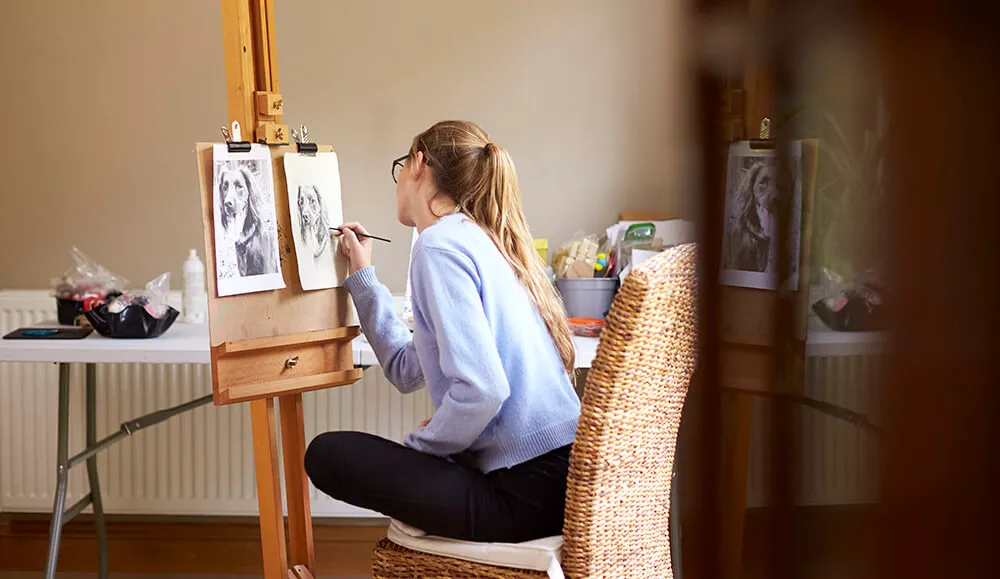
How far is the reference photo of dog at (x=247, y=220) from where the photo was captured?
64.5 inches

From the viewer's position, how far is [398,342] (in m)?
1.84

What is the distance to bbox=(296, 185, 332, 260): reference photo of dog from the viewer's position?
1765 millimetres

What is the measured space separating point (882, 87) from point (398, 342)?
1.74 meters

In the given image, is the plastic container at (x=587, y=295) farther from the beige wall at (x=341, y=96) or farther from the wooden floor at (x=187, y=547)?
the wooden floor at (x=187, y=547)

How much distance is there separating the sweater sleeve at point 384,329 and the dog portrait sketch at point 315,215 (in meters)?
0.05

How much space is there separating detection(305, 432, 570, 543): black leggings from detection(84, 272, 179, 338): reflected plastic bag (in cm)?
79

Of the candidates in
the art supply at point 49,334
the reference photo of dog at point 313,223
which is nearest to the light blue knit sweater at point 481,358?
the reference photo of dog at point 313,223

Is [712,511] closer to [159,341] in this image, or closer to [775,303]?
[775,303]

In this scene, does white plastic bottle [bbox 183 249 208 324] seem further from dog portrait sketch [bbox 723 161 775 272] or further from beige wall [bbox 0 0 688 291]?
dog portrait sketch [bbox 723 161 775 272]

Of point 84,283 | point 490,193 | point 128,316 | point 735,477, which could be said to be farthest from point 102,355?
point 735,477

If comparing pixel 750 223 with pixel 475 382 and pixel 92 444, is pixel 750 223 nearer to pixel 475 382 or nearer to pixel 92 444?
pixel 475 382

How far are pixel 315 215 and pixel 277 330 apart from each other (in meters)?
0.23

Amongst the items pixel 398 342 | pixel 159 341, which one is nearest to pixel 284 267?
pixel 398 342

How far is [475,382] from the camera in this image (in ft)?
4.91
